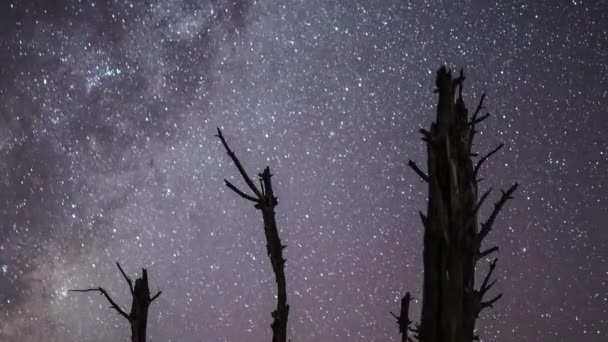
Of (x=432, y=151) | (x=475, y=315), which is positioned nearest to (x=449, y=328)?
(x=475, y=315)

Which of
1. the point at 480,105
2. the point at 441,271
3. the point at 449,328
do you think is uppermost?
the point at 480,105

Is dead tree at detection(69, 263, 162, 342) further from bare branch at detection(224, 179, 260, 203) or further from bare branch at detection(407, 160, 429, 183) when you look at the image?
bare branch at detection(407, 160, 429, 183)

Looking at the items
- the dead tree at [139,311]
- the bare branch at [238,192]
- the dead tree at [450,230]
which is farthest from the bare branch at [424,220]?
the dead tree at [139,311]

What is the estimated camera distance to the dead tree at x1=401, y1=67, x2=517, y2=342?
13.5ft

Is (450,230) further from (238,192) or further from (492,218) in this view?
(238,192)

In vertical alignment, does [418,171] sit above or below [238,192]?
below

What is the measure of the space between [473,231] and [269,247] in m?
3.97

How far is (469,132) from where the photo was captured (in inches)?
179

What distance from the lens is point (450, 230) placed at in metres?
4.22

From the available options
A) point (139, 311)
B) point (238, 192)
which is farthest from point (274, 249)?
point (139, 311)

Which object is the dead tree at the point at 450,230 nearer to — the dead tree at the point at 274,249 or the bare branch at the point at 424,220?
the bare branch at the point at 424,220

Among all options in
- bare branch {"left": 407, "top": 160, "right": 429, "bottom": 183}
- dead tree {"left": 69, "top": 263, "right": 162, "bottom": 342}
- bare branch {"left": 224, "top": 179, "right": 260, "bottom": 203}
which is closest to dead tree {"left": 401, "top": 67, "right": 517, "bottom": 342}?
bare branch {"left": 407, "top": 160, "right": 429, "bottom": 183}

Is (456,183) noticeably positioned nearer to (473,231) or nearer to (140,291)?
(473,231)

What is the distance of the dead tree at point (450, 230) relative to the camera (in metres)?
4.12
